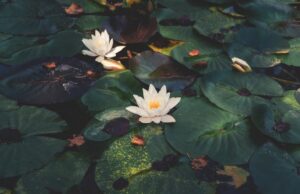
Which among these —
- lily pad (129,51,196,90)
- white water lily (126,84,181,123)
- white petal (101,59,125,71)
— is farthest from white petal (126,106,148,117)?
white petal (101,59,125,71)

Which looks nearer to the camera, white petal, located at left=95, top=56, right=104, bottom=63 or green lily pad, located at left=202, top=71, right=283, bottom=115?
green lily pad, located at left=202, top=71, right=283, bottom=115

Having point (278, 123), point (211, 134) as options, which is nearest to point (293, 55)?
point (278, 123)

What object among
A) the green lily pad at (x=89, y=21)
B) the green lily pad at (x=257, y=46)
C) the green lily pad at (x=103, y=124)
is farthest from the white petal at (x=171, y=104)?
the green lily pad at (x=89, y=21)

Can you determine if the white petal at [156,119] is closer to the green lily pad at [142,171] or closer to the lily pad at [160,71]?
the green lily pad at [142,171]

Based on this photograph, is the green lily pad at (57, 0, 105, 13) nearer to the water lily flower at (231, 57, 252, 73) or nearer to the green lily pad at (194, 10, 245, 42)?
the green lily pad at (194, 10, 245, 42)

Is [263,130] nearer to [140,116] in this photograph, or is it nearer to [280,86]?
[280,86]

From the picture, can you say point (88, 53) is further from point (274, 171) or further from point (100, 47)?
point (274, 171)
